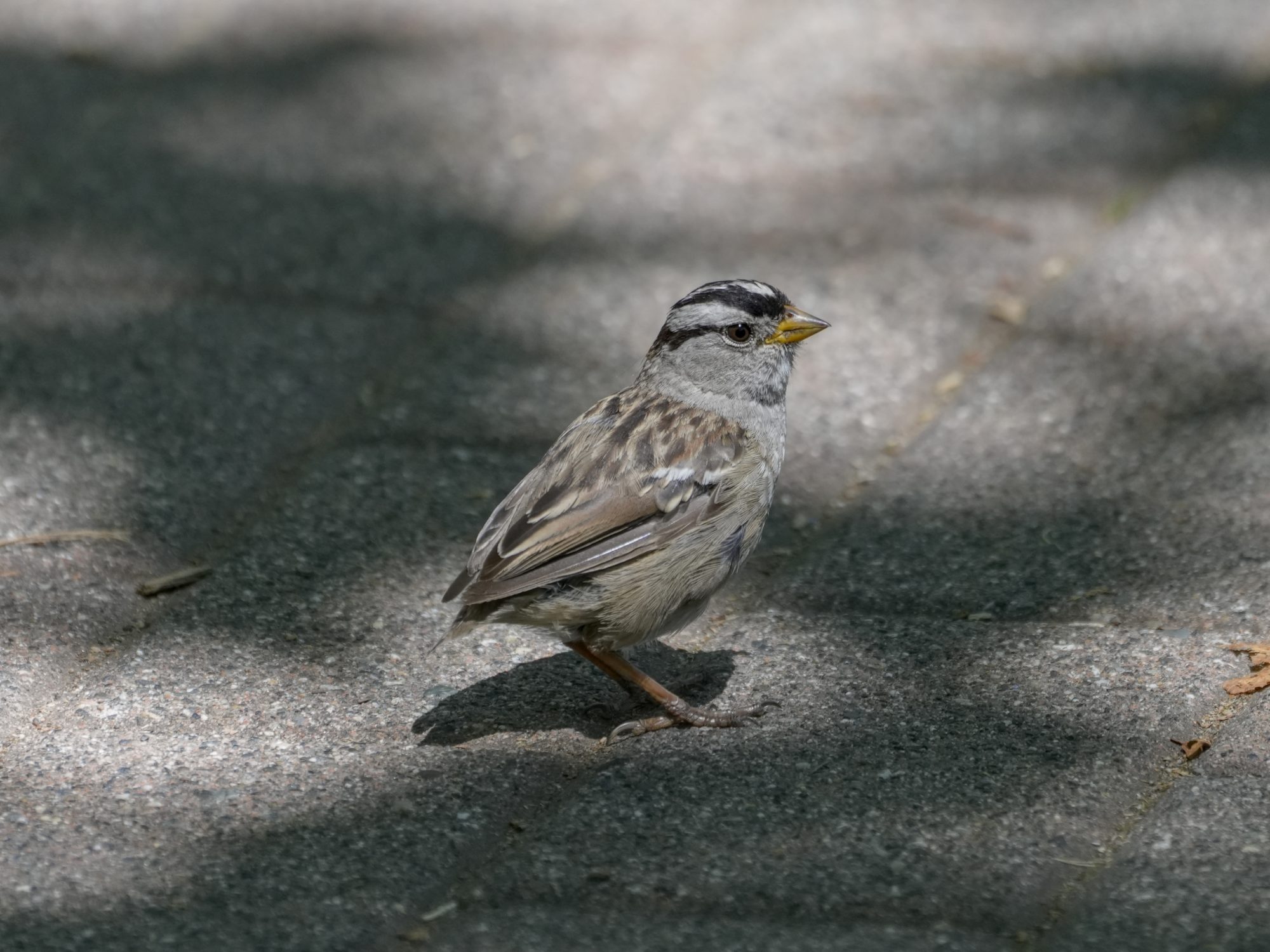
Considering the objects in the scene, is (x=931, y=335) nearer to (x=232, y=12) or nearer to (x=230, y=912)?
(x=230, y=912)

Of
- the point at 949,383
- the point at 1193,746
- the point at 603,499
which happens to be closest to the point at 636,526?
the point at 603,499

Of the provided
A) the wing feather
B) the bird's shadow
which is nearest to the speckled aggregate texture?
the bird's shadow

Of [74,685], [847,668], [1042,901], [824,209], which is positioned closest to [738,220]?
[824,209]

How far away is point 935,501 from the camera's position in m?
5.44

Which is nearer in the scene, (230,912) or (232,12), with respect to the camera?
(230,912)

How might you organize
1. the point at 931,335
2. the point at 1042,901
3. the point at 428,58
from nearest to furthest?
the point at 1042,901 → the point at 931,335 → the point at 428,58

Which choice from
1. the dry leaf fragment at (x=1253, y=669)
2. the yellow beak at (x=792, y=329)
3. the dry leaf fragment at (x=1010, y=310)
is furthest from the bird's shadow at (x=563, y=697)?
the dry leaf fragment at (x=1010, y=310)

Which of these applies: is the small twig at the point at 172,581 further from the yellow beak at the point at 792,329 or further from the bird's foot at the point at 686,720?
the yellow beak at the point at 792,329

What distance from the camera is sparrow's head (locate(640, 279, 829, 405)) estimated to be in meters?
4.91

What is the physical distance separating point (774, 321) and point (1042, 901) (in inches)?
80.8

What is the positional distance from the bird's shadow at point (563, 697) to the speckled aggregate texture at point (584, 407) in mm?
17

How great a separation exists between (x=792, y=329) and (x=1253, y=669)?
1.65 m

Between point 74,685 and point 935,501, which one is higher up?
point 935,501

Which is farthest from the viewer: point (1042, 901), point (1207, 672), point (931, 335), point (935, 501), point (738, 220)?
point (738, 220)
